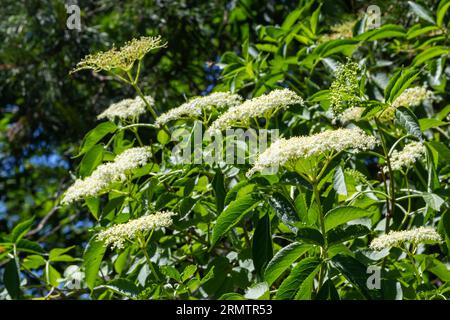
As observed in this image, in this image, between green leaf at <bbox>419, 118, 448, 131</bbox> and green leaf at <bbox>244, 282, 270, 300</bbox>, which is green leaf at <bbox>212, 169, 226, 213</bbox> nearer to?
green leaf at <bbox>244, 282, 270, 300</bbox>

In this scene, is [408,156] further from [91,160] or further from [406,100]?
[91,160]

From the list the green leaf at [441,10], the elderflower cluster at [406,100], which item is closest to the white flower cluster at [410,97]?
the elderflower cluster at [406,100]

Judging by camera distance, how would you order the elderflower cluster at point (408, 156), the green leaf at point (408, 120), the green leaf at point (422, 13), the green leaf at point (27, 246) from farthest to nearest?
the green leaf at point (422, 13)
the green leaf at point (27, 246)
the elderflower cluster at point (408, 156)
the green leaf at point (408, 120)

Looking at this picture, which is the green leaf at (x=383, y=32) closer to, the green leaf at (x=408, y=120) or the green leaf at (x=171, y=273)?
the green leaf at (x=408, y=120)

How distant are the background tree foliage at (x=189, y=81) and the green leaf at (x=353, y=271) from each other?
0.09m

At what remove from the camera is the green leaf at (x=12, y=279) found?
240 centimetres

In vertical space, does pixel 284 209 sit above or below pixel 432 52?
below

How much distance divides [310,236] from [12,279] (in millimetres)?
1114

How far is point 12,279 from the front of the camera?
2422 millimetres

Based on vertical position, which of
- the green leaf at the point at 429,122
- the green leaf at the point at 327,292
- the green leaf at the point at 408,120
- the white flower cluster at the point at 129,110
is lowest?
the green leaf at the point at 327,292

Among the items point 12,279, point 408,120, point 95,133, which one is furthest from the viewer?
point 95,133

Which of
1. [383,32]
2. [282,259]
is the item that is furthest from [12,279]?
[383,32]

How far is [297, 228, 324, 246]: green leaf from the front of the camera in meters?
1.76

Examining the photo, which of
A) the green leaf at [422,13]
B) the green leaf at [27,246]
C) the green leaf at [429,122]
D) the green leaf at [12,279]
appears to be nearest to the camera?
the green leaf at [429,122]
